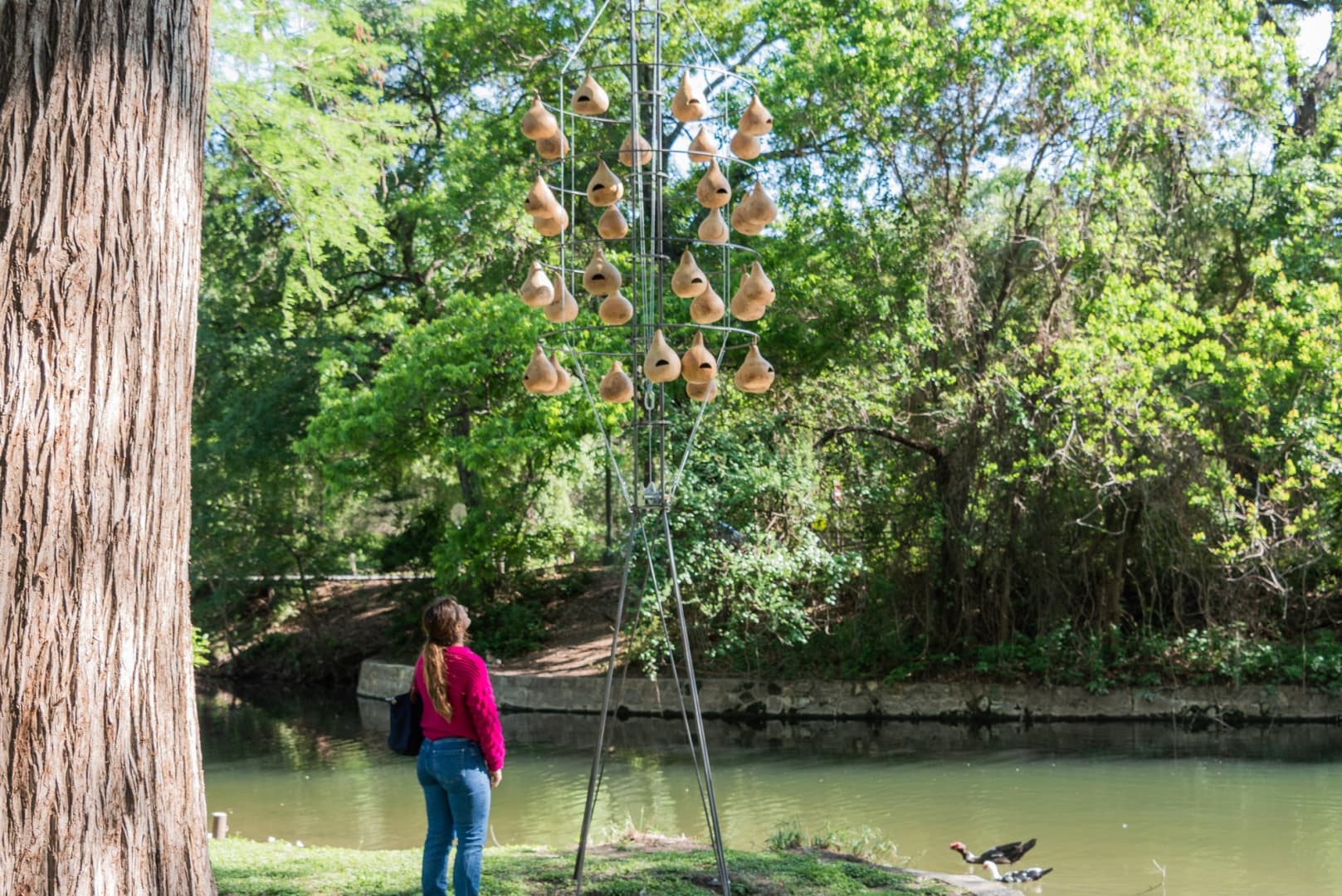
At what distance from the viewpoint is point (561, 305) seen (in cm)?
603

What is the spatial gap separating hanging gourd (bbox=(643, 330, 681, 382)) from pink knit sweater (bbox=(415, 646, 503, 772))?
4.81 feet

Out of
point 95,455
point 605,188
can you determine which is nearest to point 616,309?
point 605,188

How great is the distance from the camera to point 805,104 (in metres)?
16.5

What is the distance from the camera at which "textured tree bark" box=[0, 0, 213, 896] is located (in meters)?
3.13

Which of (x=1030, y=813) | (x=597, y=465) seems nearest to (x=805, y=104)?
(x=597, y=465)

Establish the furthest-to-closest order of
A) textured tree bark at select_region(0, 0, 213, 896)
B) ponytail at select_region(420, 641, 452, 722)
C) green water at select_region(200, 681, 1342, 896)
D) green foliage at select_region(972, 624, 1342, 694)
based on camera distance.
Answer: green foliage at select_region(972, 624, 1342, 694)
green water at select_region(200, 681, 1342, 896)
ponytail at select_region(420, 641, 452, 722)
textured tree bark at select_region(0, 0, 213, 896)

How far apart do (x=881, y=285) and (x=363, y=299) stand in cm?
1113

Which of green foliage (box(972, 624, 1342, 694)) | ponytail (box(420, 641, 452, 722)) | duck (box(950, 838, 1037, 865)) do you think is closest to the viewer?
ponytail (box(420, 641, 452, 722))

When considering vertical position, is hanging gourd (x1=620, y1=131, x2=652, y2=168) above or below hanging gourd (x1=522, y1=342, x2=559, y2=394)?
above

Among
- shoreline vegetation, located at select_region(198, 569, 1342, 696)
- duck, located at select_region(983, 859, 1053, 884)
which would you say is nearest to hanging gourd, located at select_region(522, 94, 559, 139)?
duck, located at select_region(983, 859, 1053, 884)

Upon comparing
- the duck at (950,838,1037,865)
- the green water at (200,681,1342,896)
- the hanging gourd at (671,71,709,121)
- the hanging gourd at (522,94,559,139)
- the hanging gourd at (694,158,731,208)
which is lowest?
the green water at (200,681,1342,896)

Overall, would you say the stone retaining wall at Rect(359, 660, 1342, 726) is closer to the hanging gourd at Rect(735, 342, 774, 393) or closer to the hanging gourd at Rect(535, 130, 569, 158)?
the hanging gourd at Rect(735, 342, 774, 393)

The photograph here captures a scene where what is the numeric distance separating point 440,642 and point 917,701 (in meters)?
12.8

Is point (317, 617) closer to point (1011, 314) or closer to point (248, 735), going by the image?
point (248, 735)
